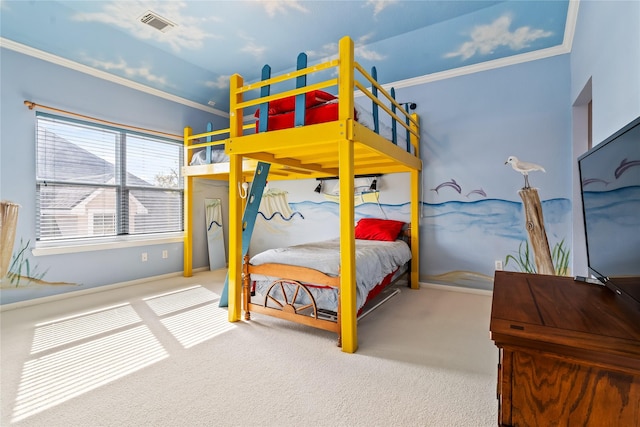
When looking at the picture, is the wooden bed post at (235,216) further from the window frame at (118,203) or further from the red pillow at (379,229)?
the window frame at (118,203)

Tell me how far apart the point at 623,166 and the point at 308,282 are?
6.16ft

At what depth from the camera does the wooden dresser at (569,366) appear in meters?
0.70

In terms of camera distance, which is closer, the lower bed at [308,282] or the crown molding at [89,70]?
the lower bed at [308,282]

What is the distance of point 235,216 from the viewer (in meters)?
2.65

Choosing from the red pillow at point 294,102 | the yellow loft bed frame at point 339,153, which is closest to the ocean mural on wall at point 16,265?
the yellow loft bed frame at point 339,153

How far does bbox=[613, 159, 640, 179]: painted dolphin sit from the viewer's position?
0.88 meters

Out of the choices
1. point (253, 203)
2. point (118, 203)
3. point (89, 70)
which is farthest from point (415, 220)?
point (89, 70)

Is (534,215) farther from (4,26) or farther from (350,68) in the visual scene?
(4,26)

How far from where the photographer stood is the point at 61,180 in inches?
128

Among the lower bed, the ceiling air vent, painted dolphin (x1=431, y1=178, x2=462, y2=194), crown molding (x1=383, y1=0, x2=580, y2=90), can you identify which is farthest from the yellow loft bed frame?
the ceiling air vent

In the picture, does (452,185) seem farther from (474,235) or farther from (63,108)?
(63,108)

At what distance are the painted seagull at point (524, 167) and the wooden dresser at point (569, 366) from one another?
8.84 ft

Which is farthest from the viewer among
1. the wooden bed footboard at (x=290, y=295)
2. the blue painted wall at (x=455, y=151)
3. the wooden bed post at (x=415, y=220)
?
the wooden bed post at (x=415, y=220)

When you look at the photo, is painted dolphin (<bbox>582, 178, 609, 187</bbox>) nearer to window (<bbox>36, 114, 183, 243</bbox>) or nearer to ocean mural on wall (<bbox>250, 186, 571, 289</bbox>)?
ocean mural on wall (<bbox>250, 186, 571, 289</bbox>)
